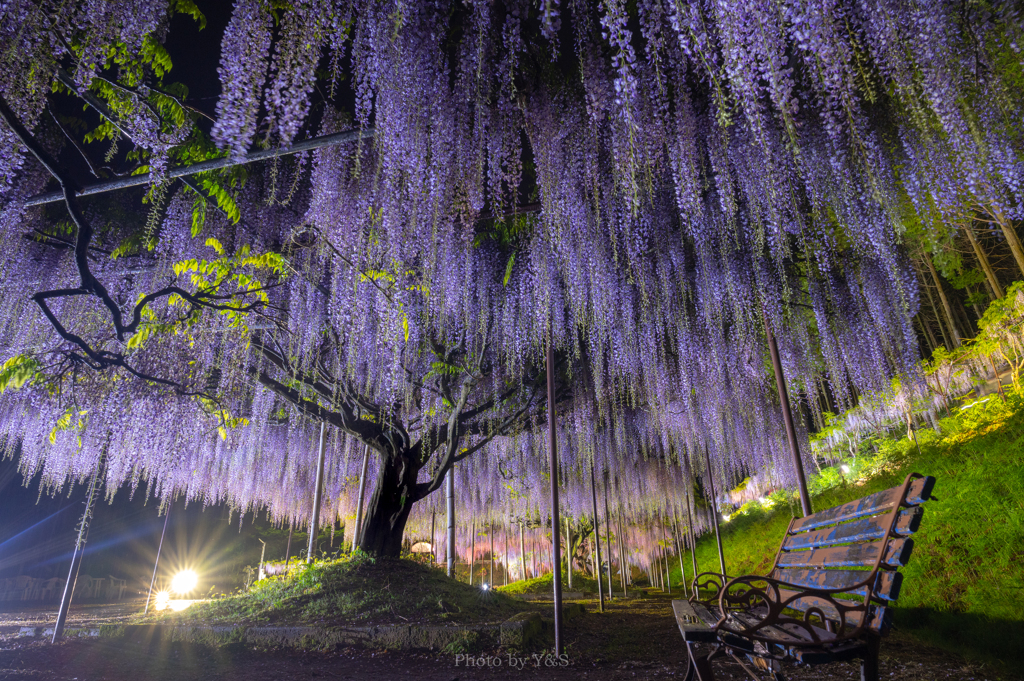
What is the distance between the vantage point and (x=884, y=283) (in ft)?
17.4

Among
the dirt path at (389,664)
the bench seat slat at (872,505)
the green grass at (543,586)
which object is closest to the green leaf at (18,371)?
the dirt path at (389,664)

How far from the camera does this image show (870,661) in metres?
1.63

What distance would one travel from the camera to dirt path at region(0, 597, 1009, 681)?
344 cm

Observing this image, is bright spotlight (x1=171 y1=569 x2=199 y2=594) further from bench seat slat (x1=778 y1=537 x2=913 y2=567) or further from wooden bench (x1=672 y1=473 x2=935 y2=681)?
bench seat slat (x1=778 y1=537 x2=913 y2=567)

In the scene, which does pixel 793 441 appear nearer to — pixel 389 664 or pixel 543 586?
pixel 389 664

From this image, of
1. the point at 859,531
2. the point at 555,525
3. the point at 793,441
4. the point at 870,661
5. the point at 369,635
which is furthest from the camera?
the point at 369,635

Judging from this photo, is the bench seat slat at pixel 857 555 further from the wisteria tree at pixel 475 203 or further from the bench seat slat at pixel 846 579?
the wisteria tree at pixel 475 203

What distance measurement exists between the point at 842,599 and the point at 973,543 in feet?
13.2

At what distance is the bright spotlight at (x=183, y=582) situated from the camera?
1063 cm

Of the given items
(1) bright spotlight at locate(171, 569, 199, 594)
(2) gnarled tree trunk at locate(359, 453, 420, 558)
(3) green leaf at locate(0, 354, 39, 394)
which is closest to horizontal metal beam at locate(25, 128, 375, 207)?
A: (3) green leaf at locate(0, 354, 39, 394)

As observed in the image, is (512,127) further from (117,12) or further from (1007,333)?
(1007,333)

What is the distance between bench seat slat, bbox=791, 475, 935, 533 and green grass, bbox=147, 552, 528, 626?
3.82 meters

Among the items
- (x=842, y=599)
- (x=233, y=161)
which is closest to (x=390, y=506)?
(x=233, y=161)

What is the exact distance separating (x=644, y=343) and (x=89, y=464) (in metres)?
10.7
